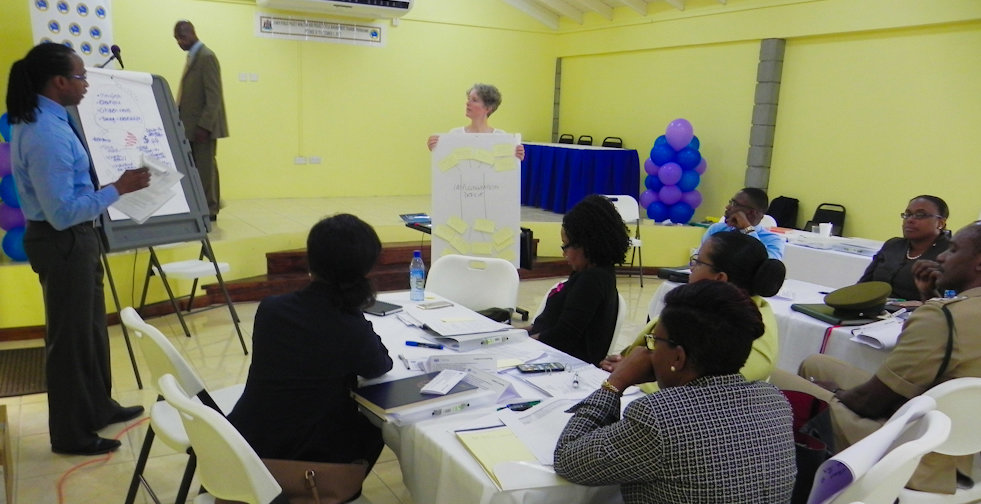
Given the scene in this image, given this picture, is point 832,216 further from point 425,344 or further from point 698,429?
point 698,429

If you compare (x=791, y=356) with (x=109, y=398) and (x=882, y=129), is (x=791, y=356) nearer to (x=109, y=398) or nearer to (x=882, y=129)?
(x=109, y=398)

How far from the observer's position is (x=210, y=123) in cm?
584

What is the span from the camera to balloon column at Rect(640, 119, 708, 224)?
7.07 m

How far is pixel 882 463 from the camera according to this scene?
4.79ft

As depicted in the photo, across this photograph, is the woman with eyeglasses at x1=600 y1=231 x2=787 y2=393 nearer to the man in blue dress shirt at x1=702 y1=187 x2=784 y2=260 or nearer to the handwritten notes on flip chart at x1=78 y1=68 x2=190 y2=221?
the man in blue dress shirt at x1=702 y1=187 x2=784 y2=260

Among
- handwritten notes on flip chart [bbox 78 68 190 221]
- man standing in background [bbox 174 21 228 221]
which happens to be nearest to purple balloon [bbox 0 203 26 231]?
handwritten notes on flip chart [bbox 78 68 190 221]

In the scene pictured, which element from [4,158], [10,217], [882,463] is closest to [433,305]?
[882,463]

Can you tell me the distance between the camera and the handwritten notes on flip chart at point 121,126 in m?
3.68

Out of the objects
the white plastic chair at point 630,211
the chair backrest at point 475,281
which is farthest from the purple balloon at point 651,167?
the chair backrest at point 475,281

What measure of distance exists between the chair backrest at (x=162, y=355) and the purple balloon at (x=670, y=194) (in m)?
5.81

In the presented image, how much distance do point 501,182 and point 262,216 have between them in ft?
11.0

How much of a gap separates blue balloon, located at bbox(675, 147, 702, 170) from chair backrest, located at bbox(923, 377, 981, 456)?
5317mm

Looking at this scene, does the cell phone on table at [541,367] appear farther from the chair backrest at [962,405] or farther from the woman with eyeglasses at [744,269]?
the chair backrest at [962,405]

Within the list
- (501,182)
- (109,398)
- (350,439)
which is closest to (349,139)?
(501,182)
